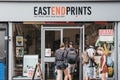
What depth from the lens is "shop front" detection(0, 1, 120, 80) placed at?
2094cm

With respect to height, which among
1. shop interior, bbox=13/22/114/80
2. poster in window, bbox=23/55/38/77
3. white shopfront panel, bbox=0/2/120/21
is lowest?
poster in window, bbox=23/55/38/77

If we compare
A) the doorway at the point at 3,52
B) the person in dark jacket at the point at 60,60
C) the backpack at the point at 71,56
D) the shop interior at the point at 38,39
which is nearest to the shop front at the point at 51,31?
the shop interior at the point at 38,39

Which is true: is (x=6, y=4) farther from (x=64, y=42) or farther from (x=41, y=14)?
(x=64, y=42)

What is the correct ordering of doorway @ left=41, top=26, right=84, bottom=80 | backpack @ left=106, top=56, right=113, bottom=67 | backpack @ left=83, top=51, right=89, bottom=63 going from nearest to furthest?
1. backpack @ left=106, top=56, right=113, bottom=67
2. backpack @ left=83, top=51, right=89, bottom=63
3. doorway @ left=41, top=26, right=84, bottom=80

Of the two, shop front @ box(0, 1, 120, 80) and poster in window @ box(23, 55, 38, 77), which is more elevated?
shop front @ box(0, 1, 120, 80)

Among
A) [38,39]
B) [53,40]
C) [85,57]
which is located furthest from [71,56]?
[38,39]

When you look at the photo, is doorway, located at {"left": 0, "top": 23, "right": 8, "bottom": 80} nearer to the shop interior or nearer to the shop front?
the shop front

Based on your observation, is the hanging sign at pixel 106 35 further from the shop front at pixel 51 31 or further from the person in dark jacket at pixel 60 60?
the person in dark jacket at pixel 60 60

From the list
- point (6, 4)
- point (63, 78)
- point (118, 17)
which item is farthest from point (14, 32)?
point (118, 17)

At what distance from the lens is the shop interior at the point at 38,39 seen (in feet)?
69.1

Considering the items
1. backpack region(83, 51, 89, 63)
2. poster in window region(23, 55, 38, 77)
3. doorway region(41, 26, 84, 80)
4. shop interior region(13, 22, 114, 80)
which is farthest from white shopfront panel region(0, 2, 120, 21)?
poster in window region(23, 55, 38, 77)

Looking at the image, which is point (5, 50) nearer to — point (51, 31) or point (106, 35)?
point (51, 31)

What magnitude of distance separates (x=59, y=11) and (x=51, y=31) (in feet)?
3.25

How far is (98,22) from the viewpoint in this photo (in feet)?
69.1
